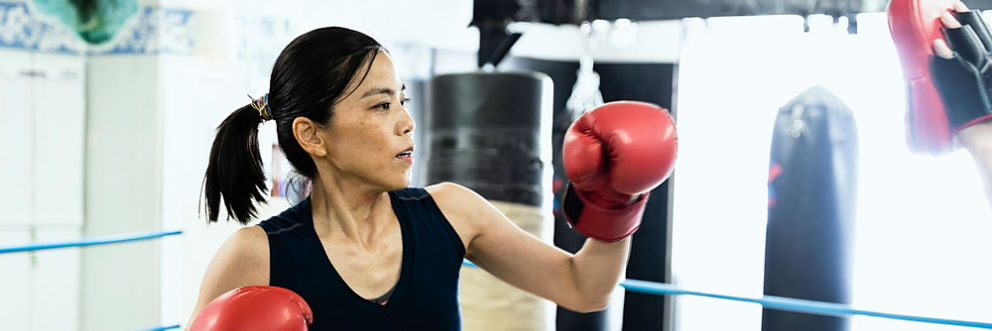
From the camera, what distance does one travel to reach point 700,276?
209 inches

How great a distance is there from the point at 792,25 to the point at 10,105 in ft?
12.5

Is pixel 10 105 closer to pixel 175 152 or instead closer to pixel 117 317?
pixel 175 152

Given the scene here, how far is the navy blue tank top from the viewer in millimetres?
1271

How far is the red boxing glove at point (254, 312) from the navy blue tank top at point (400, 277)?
0.46ft

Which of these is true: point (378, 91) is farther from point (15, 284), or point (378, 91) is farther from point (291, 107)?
point (15, 284)


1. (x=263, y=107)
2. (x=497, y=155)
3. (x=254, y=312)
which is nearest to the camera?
(x=254, y=312)

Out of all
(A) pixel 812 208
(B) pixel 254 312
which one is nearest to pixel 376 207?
(B) pixel 254 312

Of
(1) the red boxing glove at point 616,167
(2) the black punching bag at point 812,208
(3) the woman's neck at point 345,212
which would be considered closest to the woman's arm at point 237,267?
(3) the woman's neck at point 345,212

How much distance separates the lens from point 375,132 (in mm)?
1278

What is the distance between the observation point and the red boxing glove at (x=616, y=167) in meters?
1.31

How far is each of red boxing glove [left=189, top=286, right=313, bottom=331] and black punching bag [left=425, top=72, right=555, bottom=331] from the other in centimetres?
184

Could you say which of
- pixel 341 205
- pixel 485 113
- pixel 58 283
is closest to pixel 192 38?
pixel 58 283

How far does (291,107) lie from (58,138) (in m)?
2.99

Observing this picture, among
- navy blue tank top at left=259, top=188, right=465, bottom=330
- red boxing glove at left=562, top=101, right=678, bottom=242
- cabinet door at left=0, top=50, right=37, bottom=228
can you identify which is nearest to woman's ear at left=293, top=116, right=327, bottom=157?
navy blue tank top at left=259, top=188, right=465, bottom=330
